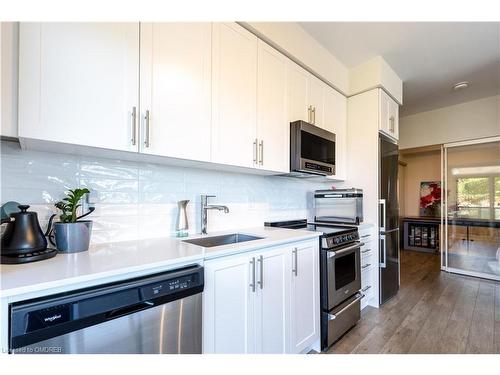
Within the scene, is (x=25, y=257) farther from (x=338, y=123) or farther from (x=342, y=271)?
(x=338, y=123)

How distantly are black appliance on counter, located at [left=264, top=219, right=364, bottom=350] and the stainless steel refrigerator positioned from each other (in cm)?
65

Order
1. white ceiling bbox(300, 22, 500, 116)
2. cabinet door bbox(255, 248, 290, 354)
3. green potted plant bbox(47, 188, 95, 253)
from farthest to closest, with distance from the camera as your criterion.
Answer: white ceiling bbox(300, 22, 500, 116), cabinet door bbox(255, 248, 290, 354), green potted plant bbox(47, 188, 95, 253)

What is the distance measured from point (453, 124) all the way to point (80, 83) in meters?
4.91

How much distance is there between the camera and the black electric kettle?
3.14 feet

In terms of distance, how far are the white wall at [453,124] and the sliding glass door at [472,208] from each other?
0.51 ft

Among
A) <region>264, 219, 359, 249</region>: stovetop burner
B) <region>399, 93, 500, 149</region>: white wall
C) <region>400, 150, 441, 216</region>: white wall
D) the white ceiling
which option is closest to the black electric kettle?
<region>264, 219, 359, 249</region>: stovetop burner

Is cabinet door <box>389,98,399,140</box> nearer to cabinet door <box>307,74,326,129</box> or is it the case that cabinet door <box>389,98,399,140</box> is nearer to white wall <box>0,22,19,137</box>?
cabinet door <box>307,74,326,129</box>

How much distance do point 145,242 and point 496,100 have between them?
4.93 meters

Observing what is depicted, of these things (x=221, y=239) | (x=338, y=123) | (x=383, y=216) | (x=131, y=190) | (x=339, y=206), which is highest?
(x=338, y=123)

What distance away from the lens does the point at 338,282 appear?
6.35 ft

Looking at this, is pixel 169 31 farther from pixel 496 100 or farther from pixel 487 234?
pixel 487 234

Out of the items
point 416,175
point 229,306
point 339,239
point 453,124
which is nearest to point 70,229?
point 229,306

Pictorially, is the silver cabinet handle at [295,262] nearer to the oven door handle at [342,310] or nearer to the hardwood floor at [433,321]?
the oven door handle at [342,310]

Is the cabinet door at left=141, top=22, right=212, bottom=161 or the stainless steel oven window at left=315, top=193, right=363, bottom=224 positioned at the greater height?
the cabinet door at left=141, top=22, right=212, bottom=161
